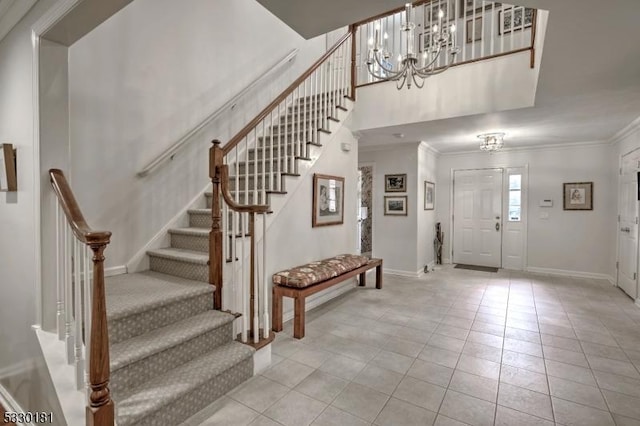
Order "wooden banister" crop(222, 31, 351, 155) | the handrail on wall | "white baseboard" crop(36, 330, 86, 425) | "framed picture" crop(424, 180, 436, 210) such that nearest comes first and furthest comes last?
"white baseboard" crop(36, 330, 86, 425), "wooden banister" crop(222, 31, 351, 155), the handrail on wall, "framed picture" crop(424, 180, 436, 210)

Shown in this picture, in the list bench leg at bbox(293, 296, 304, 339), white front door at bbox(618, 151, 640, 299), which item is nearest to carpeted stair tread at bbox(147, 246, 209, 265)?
bench leg at bbox(293, 296, 304, 339)

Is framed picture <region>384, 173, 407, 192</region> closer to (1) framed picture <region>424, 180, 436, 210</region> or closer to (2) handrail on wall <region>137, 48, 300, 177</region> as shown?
(1) framed picture <region>424, 180, 436, 210</region>

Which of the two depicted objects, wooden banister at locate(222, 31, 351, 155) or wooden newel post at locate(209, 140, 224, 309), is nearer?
wooden newel post at locate(209, 140, 224, 309)

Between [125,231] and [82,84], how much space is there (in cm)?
135

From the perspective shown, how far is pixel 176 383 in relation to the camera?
1.96 metres

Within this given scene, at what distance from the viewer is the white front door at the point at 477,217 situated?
21.5 ft

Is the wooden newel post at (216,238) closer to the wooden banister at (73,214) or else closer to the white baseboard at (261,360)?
the white baseboard at (261,360)

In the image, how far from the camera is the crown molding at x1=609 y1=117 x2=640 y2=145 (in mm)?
4371

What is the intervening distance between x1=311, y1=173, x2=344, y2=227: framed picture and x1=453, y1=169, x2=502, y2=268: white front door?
11.4 feet

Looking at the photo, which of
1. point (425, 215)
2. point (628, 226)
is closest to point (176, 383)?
point (425, 215)

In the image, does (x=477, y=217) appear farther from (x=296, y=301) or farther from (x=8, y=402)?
(x=8, y=402)

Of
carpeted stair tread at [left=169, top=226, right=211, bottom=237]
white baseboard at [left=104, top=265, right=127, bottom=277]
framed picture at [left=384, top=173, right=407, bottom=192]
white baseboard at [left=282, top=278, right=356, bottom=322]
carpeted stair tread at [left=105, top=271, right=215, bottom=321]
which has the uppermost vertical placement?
framed picture at [left=384, top=173, right=407, bottom=192]

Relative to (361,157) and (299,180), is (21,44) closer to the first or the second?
(299,180)

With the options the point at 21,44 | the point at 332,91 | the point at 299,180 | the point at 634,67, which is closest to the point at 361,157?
the point at 332,91
